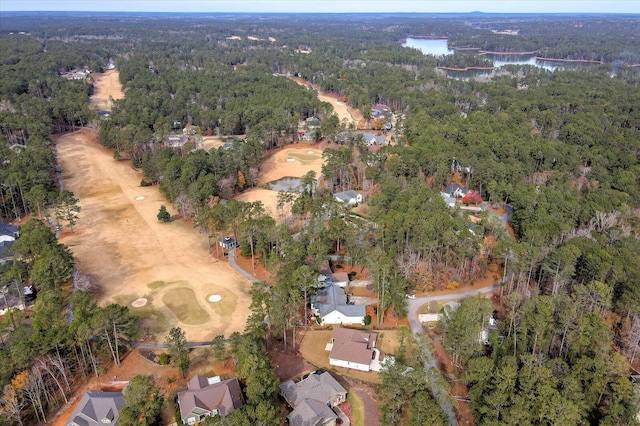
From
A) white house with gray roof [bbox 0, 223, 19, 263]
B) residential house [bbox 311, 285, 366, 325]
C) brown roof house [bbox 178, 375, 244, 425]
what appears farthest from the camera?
white house with gray roof [bbox 0, 223, 19, 263]

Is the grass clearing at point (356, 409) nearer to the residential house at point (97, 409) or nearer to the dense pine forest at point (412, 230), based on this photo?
the dense pine forest at point (412, 230)

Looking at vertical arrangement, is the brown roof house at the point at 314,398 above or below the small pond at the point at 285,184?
above

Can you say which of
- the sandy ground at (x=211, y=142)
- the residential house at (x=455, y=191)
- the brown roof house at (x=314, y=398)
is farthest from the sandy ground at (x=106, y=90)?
the brown roof house at (x=314, y=398)

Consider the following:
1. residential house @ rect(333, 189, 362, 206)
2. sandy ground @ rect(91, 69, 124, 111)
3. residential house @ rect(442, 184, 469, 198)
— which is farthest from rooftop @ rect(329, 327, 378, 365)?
sandy ground @ rect(91, 69, 124, 111)

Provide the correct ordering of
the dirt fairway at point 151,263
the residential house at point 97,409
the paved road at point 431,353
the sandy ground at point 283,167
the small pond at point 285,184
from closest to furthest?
the residential house at point 97,409
the paved road at point 431,353
the dirt fairway at point 151,263
the sandy ground at point 283,167
the small pond at point 285,184

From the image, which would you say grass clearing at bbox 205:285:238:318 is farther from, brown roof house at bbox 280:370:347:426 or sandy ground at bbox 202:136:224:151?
sandy ground at bbox 202:136:224:151

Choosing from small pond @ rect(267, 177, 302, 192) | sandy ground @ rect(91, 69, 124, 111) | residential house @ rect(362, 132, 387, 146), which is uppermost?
sandy ground @ rect(91, 69, 124, 111)
